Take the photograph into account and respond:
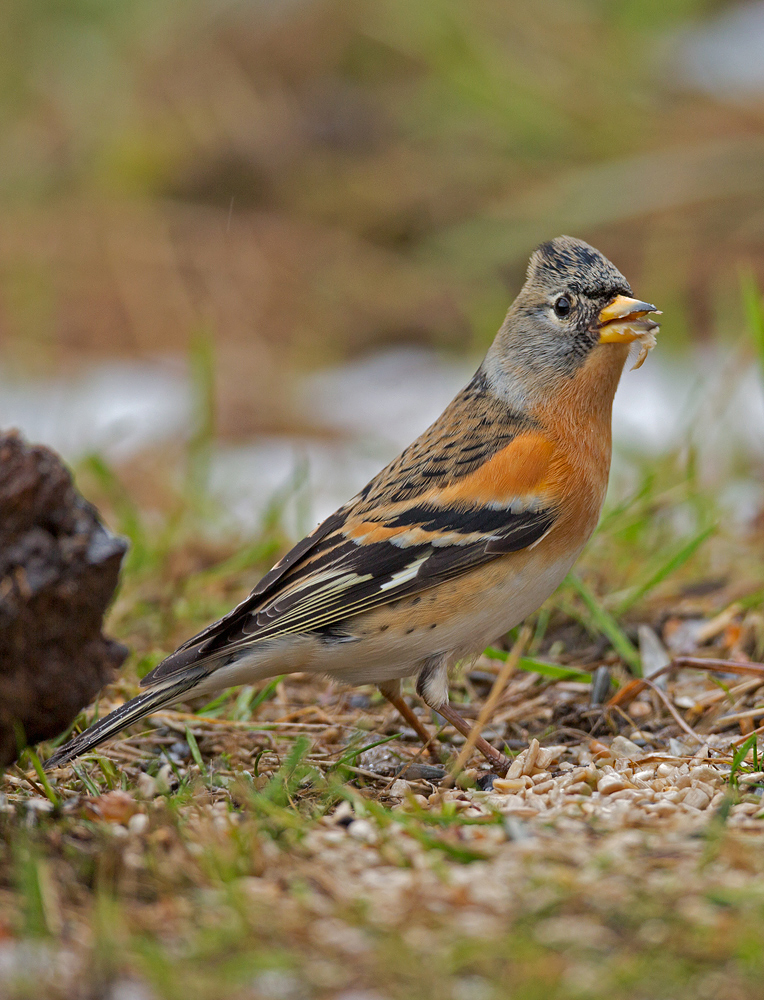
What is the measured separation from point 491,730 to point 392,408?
3.91m

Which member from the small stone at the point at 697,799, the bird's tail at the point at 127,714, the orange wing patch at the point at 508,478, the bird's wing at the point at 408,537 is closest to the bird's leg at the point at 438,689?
the bird's wing at the point at 408,537

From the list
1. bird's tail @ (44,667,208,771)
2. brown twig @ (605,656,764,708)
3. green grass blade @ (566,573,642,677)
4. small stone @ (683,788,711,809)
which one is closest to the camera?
small stone @ (683,788,711,809)

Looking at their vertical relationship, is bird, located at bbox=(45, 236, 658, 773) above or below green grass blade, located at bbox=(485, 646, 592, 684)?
above

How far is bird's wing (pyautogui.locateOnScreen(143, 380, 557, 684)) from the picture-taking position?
3320 millimetres

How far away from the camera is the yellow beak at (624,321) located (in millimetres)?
3539

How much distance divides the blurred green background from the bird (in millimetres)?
3497

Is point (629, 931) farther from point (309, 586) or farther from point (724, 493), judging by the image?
point (724, 493)

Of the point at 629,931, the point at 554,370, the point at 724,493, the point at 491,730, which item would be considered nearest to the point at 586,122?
the point at 724,493

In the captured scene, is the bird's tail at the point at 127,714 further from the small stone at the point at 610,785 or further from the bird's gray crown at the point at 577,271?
the bird's gray crown at the point at 577,271

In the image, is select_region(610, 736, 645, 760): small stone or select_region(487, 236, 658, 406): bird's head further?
select_region(487, 236, 658, 406): bird's head

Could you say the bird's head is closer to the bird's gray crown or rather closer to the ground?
the bird's gray crown

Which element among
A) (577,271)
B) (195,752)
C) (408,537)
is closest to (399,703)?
(408,537)

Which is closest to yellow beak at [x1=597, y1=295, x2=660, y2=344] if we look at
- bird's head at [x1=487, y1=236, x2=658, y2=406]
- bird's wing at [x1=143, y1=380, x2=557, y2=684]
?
bird's head at [x1=487, y1=236, x2=658, y2=406]

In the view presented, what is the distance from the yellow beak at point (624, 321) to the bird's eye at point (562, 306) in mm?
125
